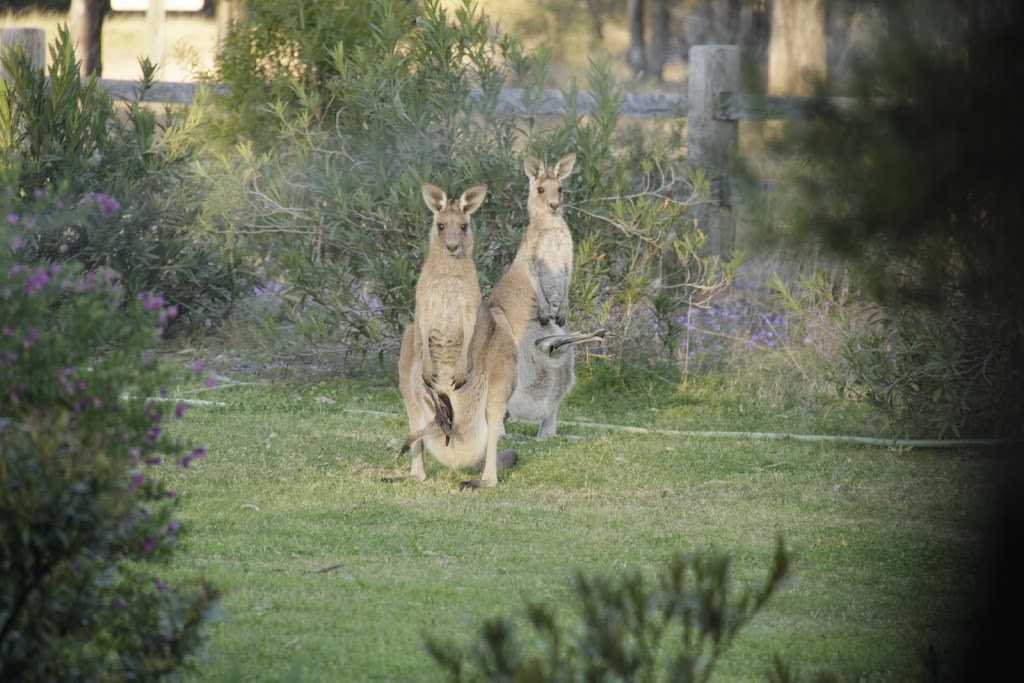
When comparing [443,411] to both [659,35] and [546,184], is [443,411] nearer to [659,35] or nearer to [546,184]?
[546,184]

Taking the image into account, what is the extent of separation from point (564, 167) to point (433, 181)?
107 centimetres

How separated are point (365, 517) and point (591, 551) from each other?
111cm

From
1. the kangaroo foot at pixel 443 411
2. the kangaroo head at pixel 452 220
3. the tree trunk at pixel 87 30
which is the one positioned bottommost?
the kangaroo foot at pixel 443 411

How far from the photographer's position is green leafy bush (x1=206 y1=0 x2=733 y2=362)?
28.0 ft

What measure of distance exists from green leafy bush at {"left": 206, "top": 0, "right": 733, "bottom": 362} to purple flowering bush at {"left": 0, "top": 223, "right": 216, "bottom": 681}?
5114 mm

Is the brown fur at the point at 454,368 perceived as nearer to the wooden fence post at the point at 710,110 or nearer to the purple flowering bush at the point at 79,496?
the purple flowering bush at the point at 79,496

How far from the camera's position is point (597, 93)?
867 cm

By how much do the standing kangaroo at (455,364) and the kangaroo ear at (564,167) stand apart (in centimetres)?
136

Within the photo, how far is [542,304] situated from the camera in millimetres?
7836

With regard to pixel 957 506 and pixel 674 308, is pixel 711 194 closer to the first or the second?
pixel 674 308

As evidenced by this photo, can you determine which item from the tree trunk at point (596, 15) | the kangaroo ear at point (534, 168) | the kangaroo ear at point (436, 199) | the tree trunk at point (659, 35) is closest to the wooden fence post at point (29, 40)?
the kangaroo ear at point (534, 168)

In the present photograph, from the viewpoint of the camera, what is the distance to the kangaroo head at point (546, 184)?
7.82 m

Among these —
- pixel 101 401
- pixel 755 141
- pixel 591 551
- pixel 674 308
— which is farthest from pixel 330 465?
pixel 755 141

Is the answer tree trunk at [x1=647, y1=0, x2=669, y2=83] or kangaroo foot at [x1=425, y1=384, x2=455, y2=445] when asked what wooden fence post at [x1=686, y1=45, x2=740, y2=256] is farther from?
tree trunk at [x1=647, y1=0, x2=669, y2=83]
